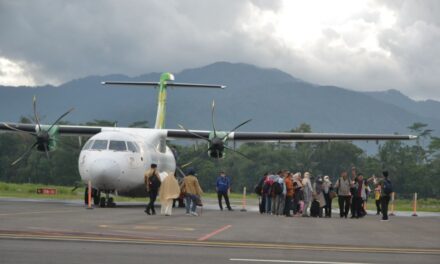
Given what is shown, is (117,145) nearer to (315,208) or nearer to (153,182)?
(153,182)

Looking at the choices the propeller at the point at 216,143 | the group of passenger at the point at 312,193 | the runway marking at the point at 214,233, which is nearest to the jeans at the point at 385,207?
the group of passenger at the point at 312,193

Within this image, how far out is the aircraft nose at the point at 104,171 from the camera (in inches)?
1119

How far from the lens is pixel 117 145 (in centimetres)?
3003

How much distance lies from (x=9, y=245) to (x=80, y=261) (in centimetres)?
218

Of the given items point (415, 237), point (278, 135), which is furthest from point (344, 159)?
point (415, 237)

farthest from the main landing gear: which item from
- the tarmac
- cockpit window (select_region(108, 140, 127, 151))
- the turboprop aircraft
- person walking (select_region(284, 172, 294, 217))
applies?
the tarmac

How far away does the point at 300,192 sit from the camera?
30.5 m

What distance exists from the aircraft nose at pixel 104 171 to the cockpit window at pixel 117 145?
0.92m

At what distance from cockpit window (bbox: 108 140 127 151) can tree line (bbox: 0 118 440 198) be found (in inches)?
3080

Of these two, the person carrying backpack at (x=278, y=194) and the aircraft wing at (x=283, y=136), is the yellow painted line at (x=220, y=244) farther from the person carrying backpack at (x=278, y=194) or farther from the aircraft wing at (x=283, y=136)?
the aircraft wing at (x=283, y=136)

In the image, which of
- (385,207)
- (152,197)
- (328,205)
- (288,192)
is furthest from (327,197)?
(152,197)

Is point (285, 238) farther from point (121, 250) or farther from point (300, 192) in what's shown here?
point (300, 192)

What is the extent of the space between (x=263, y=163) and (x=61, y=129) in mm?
114719

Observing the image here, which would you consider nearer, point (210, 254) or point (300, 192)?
point (210, 254)
